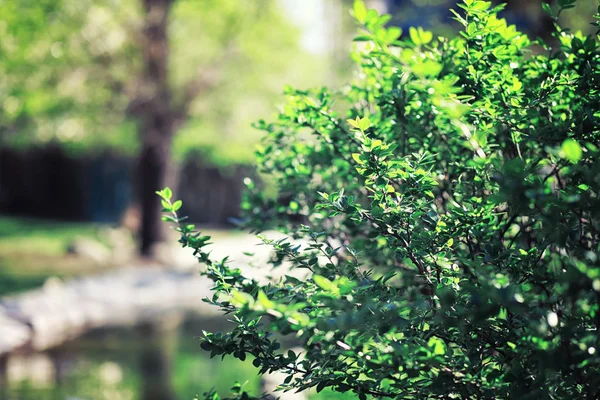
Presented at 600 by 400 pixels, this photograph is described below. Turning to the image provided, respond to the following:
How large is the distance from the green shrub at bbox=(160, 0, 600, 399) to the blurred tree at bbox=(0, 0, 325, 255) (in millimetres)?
8983

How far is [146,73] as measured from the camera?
11.5 meters

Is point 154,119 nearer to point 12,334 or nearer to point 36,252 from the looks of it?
point 36,252

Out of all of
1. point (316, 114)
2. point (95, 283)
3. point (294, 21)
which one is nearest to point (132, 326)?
point (95, 283)

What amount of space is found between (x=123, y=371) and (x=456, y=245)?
4930mm

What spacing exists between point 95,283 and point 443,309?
8873 mm

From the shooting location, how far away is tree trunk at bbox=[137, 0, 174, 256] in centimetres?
1122

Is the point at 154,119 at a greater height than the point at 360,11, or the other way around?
the point at 154,119

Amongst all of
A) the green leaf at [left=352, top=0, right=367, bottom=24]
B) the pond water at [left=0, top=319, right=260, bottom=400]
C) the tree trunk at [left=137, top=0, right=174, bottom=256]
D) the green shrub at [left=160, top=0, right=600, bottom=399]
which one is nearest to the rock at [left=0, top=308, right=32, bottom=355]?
the pond water at [left=0, top=319, right=260, bottom=400]

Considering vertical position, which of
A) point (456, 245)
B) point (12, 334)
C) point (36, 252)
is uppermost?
point (36, 252)

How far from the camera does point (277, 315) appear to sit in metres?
1.30

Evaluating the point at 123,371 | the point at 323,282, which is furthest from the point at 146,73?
the point at 323,282

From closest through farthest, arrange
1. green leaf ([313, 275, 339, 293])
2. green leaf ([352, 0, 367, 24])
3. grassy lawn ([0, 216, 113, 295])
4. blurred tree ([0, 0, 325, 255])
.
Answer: green leaf ([313, 275, 339, 293]), green leaf ([352, 0, 367, 24]), blurred tree ([0, 0, 325, 255]), grassy lawn ([0, 216, 113, 295])

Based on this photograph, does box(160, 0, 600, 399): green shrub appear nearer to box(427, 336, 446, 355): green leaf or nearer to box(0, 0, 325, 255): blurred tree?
box(427, 336, 446, 355): green leaf

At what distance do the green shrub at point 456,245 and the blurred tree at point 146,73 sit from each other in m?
8.98
